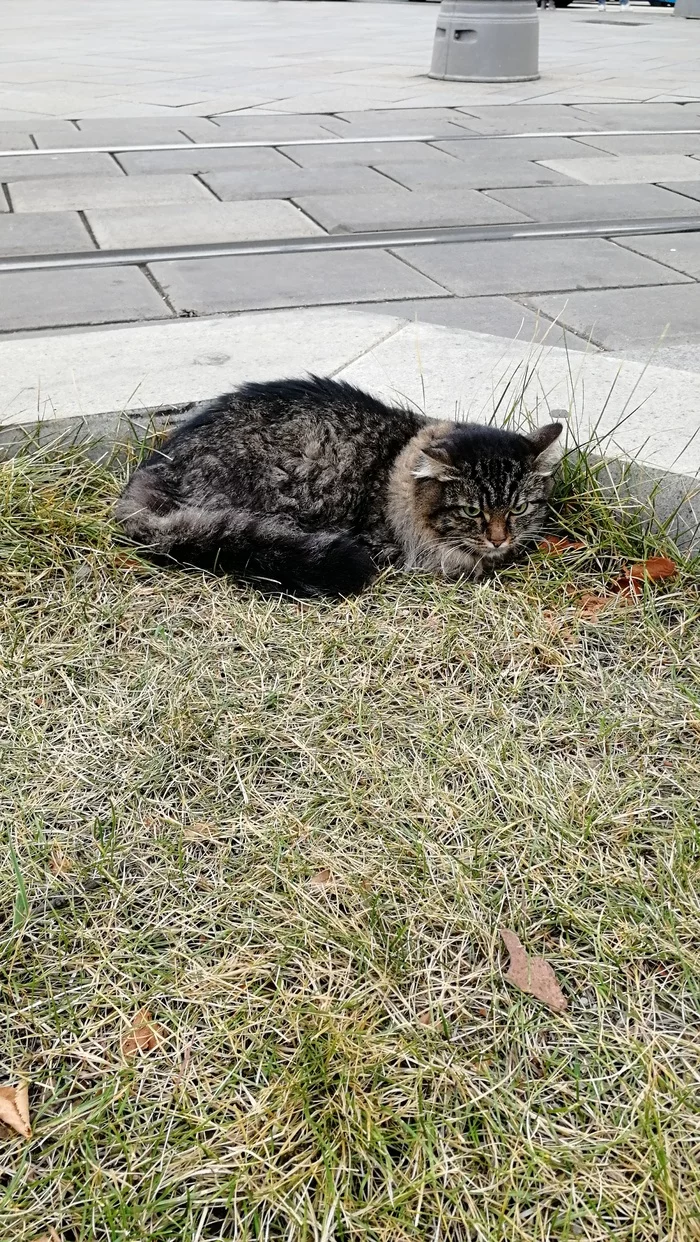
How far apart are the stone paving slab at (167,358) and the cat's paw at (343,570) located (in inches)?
34.9

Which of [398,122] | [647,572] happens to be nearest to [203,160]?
[398,122]

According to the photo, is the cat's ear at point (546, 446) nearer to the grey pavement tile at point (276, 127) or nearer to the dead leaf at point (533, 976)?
the dead leaf at point (533, 976)

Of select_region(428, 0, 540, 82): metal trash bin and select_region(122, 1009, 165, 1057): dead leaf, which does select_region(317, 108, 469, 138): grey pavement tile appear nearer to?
select_region(428, 0, 540, 82): metal trash bin

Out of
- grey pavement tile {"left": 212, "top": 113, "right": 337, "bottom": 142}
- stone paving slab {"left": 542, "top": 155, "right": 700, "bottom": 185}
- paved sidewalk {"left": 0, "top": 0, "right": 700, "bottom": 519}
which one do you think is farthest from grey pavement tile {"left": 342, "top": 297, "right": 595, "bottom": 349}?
grey pavement tile {"left": 212, "top": 113, "right": 337, "bottom": 142}

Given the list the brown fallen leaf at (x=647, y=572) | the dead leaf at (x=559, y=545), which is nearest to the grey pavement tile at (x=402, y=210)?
the dead leaf at (x=559, y=545)

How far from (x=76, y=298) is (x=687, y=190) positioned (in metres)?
4.16

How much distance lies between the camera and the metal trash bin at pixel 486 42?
1029 cm

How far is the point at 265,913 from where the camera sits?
6.98ft

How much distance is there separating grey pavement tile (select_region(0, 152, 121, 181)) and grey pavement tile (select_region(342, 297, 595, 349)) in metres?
3.17

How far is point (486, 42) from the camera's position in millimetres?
10625

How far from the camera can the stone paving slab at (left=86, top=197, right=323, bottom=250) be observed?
226 inches

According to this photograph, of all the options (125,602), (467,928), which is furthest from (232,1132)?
(125,602)

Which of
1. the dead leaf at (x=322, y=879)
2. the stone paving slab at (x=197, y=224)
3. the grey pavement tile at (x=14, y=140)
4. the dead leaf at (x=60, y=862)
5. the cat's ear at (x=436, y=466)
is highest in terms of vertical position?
the grey pavement tile at (x=14, y=140)

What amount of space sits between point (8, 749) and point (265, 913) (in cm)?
81
